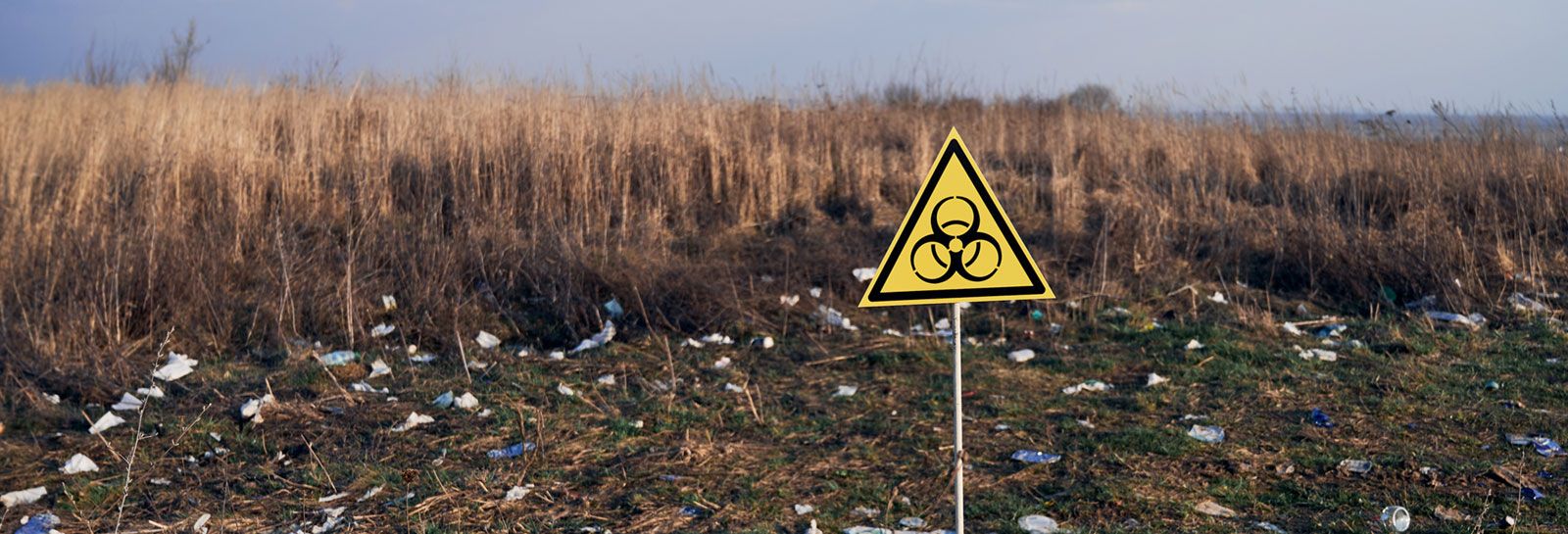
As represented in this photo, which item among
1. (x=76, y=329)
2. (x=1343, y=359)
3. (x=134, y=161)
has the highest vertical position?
(x=134, y=161)

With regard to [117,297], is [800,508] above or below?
below

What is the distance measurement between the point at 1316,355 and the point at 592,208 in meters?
5.10

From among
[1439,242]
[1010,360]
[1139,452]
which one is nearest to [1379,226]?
[1439,242]

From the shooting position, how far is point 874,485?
14.0ft

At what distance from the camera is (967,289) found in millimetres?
3318

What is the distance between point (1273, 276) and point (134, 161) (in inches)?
315

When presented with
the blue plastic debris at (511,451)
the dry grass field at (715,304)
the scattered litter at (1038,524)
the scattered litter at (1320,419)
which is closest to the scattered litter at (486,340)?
the dry grass field at (715,304)

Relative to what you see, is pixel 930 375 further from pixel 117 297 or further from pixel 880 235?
pixel 117 297

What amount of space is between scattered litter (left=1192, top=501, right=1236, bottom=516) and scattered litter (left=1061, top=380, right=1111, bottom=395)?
5.11ft

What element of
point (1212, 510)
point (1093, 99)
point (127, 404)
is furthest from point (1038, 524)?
point (1093, 99)

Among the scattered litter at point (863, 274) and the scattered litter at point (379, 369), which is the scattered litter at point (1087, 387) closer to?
the scattered litter at point (863, 274)

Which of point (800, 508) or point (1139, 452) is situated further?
point (1139, 452)

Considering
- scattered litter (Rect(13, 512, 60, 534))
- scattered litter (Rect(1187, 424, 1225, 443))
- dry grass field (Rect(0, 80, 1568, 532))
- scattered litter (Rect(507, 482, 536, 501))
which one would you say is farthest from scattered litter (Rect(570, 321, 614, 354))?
scattered litter (Rect(1187, 424, 1225, 443))

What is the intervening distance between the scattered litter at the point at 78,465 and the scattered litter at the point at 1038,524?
3.38m
